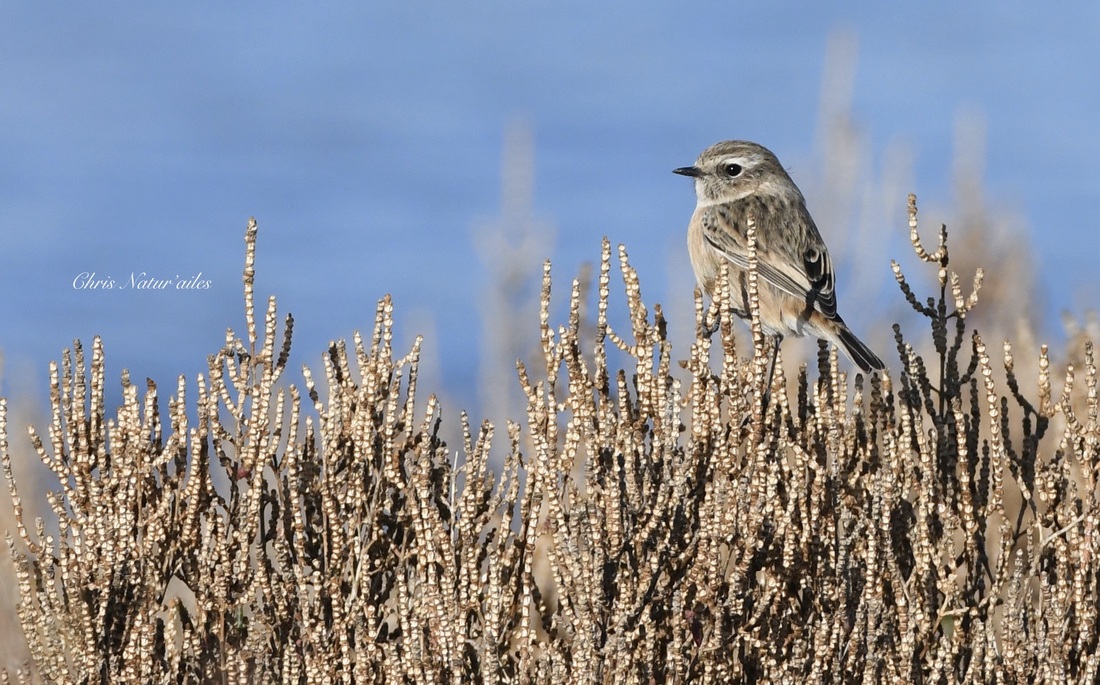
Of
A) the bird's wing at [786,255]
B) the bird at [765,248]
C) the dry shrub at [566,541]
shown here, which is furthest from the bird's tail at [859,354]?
the dry shrub at [566,541]

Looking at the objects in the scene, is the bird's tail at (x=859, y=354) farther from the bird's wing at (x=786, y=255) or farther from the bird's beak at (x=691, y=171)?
the bird's beak at (x=691, y=171)

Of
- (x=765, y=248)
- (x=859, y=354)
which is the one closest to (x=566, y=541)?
(x=859, y=354)

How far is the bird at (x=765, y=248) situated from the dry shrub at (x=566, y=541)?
1.70 m

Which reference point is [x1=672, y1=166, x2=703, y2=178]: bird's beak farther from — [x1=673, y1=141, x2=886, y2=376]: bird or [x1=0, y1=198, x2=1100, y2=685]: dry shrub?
[x1=0, y1=198, x2=1100, y2=685]: dry shrub

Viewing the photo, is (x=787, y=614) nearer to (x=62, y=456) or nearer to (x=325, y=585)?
(x=325, y=585)

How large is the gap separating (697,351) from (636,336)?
0.65ft

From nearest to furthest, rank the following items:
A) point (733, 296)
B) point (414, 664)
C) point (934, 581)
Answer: point (414, 664), point (934, 581), point (733, 296)

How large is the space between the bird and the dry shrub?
5.59 feet

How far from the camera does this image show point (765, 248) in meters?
6.24

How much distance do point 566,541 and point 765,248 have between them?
301 centimetres

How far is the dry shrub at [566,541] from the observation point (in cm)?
371

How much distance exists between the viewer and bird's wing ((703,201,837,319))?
19.9ft

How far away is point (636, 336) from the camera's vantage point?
4047 millimetres

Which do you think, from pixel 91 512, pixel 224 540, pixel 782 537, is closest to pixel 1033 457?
pixel 782 537
